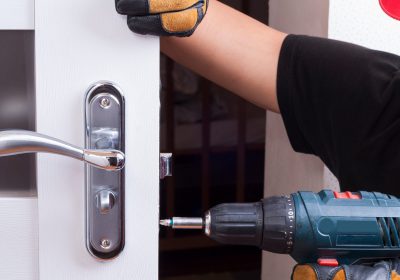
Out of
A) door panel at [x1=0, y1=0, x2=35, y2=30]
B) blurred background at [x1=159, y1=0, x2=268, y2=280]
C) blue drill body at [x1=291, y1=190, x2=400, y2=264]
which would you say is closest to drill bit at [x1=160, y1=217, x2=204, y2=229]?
blue drill body at [x1=291, y1=190, x2=400, y2=264]

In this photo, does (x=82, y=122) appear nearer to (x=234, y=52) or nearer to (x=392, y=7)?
(x=234, y=52)

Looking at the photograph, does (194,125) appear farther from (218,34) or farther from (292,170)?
(218,34)

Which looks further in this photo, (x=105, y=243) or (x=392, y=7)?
(x=392, y=7)

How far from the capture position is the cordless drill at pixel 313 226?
1.86ft

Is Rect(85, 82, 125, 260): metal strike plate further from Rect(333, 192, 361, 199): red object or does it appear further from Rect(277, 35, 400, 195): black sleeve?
Rect(277, 35, 400, 195): black sleeve

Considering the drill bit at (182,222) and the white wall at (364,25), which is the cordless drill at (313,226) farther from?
the white wall at (364,25)

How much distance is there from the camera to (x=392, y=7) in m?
0.96

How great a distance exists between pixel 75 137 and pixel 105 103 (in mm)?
44

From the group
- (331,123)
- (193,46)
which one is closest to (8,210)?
(193,46)

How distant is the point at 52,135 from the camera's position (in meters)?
0.50

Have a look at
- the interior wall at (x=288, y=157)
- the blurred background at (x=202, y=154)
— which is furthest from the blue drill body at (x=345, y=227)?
the blurred background at (x=202, y=154)

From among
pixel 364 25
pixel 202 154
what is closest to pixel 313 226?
pixel 364 25

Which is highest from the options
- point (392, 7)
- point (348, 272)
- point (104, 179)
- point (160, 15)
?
point (392, 7)

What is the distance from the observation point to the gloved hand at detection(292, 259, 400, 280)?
546 millimetres
